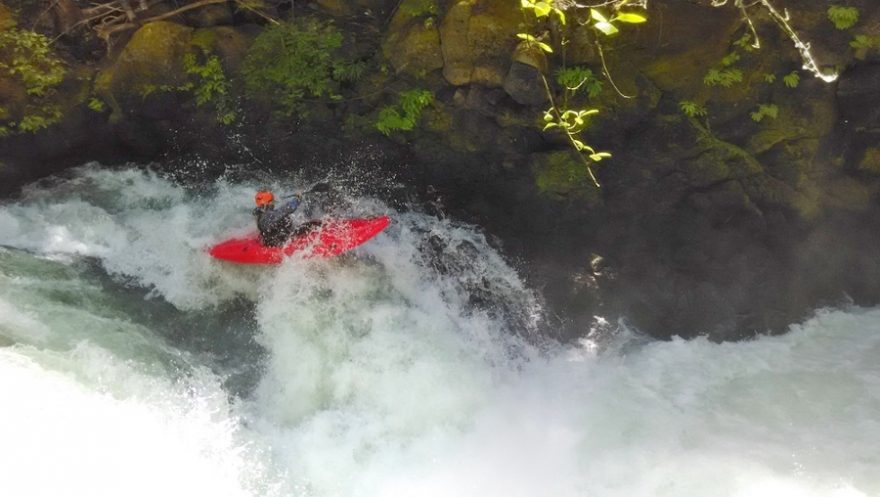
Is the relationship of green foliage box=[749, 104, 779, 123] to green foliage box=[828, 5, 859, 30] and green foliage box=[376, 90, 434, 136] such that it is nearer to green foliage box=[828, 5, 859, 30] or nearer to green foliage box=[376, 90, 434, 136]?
green foliage box=[828, 5, 859, 30]

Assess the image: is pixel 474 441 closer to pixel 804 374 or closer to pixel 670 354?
pixel 670 354

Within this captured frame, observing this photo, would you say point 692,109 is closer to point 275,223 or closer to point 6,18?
point 275,223

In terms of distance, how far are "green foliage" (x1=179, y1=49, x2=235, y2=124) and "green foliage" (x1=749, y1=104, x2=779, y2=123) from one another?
5.67 meters

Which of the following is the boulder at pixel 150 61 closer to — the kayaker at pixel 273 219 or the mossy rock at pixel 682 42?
the kayaker at pixel 273 219

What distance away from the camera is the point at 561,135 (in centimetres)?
652

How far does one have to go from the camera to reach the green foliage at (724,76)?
6125 mm

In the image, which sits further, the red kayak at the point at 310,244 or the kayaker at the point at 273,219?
the red kayak at the point at 310,244

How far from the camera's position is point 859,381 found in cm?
584

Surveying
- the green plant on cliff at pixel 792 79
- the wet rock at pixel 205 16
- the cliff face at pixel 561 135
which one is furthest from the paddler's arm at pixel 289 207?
the green plant on cliff at pixel 792 79

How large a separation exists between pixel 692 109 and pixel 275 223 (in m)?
4.33

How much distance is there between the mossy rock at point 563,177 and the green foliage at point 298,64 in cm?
226

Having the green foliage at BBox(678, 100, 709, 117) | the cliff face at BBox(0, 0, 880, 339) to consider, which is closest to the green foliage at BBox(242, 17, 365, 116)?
the cliff face at BBox(0, 0, 880, 339)

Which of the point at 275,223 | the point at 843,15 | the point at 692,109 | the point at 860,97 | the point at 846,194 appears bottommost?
the point at 275,223

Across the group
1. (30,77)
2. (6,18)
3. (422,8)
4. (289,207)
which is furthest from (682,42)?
(6,18)
